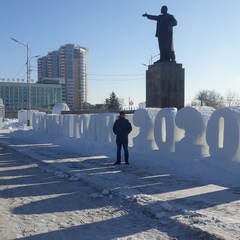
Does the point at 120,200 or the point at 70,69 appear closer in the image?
the point at 120,200

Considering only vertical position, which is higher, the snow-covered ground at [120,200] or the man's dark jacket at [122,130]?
the man's dark jacket at [122,130]

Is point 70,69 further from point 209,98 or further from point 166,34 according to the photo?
point 166,34

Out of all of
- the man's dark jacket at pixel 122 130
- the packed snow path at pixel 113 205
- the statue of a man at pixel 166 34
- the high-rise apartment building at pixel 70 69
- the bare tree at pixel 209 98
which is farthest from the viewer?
the high-rise apartment building at pixel 70 69

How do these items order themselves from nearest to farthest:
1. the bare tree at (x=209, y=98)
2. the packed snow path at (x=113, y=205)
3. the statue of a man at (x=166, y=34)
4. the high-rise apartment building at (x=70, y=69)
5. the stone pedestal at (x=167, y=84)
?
the packed snow path at (x=113, y=205) < the stone pedestal at (x=167, y=84) < the statue of a man at (x=166, y=34) < the bare tree at (x=209, y=98) < the high-rise apartment building at (x=70, y=69)

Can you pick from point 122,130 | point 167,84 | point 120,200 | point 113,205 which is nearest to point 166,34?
point 167,84

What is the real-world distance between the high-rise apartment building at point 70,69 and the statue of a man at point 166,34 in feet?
282

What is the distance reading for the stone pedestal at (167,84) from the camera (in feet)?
55.0

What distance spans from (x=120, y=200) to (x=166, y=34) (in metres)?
12.0

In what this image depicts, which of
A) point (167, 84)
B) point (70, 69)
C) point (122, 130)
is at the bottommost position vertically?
point (122, 130)

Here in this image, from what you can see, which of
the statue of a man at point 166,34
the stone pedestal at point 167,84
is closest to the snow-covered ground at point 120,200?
the stone pedestal at point 167,84

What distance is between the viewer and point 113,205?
6609mm

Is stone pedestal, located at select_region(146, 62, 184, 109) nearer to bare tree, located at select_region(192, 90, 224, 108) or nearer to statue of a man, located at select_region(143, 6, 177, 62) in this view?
statue of a man, located at select_region(143, 6, 177, 62)

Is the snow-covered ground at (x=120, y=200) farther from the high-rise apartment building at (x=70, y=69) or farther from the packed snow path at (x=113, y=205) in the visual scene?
the high-rise apartment building at (x=70, y=69)

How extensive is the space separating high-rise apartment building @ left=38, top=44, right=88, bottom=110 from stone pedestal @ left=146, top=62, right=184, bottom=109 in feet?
284
